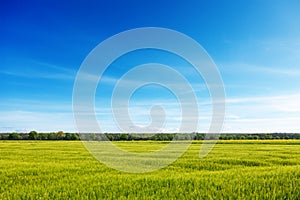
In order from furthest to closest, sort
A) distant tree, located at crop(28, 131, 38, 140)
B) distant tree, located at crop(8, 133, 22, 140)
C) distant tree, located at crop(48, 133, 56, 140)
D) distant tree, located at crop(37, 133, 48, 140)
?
distant tree, located at crop(28, 131, 38, 140)
distant tree, located at crop(37, 133, 48, 140)
distant tree, located at crop(48, 133, 56, 140)
distant tree, located at crop(8, 133, 22, 140)

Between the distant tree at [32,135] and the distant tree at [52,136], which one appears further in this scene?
the distant tree at [32,135]

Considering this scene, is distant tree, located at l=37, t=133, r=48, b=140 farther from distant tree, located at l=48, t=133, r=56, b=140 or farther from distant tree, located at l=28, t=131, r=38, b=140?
distant tree, located at l=48, t=133, r=56, b=140

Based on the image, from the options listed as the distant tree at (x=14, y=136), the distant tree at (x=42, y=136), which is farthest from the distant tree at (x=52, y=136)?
the distant tree at (x=14, y=136)

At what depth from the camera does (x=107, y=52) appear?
19078 millimetres

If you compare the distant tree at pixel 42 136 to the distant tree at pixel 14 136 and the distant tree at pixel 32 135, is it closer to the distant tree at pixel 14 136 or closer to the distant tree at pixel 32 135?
the distant tree at pixel 32 135

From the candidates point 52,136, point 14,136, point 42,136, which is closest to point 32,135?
point 42,136

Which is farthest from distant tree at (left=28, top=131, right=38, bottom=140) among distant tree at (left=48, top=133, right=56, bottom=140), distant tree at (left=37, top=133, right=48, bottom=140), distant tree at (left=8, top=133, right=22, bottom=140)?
distant tree at (left=48, top=133, right=56, bottom=140)

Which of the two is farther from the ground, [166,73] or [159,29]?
[159,29]

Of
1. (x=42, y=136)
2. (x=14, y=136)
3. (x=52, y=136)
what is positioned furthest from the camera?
(x=52, y=136)

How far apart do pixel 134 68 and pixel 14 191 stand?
13.1m

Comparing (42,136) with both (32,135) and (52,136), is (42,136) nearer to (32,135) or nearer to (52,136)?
(52,136)

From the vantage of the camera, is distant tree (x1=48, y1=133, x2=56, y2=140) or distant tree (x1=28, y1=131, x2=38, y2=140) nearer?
distant tree (x1=48, y1=133, x2=56, y2=140)

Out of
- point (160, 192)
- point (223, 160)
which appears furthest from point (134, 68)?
point (160, 192)

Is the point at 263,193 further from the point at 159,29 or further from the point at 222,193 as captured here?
the point at 159,29
